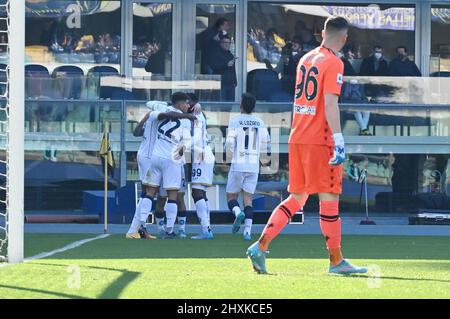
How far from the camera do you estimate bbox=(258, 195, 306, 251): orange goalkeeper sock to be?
10797 millimetres

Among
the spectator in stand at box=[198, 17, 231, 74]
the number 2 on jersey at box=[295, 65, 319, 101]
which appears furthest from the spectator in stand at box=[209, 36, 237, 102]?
the number 2 on jersey at box=[295, 65, 319, 101]

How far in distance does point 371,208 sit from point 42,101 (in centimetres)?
630

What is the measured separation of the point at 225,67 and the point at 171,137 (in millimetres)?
8607

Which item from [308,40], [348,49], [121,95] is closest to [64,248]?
[121,95]

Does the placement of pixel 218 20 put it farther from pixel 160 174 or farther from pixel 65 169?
pixel 160 174

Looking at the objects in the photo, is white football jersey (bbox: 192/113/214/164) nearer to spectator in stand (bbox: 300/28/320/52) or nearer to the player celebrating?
the player celebrating

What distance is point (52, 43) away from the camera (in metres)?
26.9

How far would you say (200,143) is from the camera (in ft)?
59.0

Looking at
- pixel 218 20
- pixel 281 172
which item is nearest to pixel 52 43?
pixel 218 20

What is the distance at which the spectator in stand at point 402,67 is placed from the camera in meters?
25.8

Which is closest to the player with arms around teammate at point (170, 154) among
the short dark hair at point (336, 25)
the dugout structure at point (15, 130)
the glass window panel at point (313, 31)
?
the dugout structure at point (15, 130)

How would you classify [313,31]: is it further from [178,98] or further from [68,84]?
[178,98]

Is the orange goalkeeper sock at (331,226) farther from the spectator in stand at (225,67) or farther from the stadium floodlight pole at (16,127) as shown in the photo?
the spectator in stand at (225,67)

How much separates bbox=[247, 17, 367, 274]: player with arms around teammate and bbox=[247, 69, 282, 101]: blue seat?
13923mm
